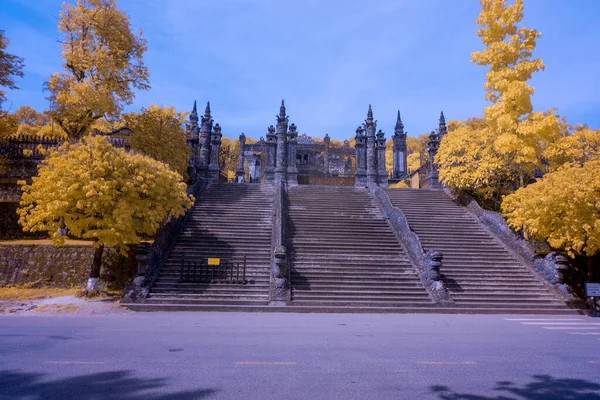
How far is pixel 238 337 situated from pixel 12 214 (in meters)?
17.1

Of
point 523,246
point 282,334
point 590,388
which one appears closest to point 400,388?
point 590,388

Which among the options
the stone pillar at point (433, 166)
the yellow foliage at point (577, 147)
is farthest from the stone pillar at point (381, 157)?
the yellow foliage at point (577, 147)

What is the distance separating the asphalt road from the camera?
4.75 meters

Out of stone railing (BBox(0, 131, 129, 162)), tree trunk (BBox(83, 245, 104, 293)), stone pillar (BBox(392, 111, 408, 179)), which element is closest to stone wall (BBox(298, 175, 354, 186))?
stone pillar (BBox(392, 111, 408, 179))

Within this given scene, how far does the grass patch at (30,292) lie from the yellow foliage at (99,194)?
2.41 metres

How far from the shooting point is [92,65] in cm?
1972

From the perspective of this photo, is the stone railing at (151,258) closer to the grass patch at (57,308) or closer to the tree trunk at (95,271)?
the grass patch at (57,308)

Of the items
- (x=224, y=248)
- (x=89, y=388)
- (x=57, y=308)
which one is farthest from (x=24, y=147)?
(x=89, y=388)

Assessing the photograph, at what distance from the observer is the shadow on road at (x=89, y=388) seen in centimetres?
445

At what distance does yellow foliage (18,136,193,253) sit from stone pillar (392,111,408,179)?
1208 inches

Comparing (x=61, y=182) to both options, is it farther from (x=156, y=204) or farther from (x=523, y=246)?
(x=523, y=246)

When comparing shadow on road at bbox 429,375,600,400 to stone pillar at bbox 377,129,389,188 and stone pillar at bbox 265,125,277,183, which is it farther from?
stone pillar at bbox 377,129,389,188

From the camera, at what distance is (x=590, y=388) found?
510 centimetres

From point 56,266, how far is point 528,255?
811 inches
